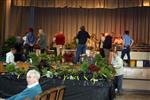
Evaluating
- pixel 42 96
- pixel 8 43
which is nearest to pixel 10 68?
pixel 42 96

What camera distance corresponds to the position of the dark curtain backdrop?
22672mm

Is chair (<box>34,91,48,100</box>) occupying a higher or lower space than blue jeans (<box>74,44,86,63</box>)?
lower

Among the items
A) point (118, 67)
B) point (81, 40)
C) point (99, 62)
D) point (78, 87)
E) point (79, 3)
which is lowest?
point (78, 87)

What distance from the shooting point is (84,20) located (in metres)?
23.8

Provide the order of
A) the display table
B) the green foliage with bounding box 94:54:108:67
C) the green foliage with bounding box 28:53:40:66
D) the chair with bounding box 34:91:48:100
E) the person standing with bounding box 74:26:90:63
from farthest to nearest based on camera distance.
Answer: the person standing with bounding box 74:26:90:63
the green foliage with bounding box 28:53:40:66
the green foliage with bounding box 94:54:108:67
the display table
the chair with bounding box 34:91:48:100

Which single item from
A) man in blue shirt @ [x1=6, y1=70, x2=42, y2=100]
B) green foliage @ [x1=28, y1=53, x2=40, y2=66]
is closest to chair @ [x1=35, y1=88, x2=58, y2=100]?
man in blue shirt @ [x1=6, y1=70, x2=42, y2=100]

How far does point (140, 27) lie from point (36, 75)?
17.2 meters

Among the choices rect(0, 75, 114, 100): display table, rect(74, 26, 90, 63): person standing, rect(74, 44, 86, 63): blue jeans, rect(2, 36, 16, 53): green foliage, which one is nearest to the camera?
rect(0, 75, 114, 100): display table

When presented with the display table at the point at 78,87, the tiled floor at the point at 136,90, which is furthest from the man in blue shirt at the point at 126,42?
the display table at the point at 78,87

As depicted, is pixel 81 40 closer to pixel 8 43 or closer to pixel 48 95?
pixel 8 43

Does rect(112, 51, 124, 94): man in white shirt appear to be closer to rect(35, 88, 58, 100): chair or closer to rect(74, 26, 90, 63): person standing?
rect(74, 26, 90, 63): person standing

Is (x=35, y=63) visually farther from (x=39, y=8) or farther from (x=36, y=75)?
(x=39, y=8)

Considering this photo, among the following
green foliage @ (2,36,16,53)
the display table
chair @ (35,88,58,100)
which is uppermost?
green foliage @ (2,36,16,53)

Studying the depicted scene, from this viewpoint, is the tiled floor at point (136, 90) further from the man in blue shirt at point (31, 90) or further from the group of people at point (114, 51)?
the man in blue shirt at point (31, 90)
